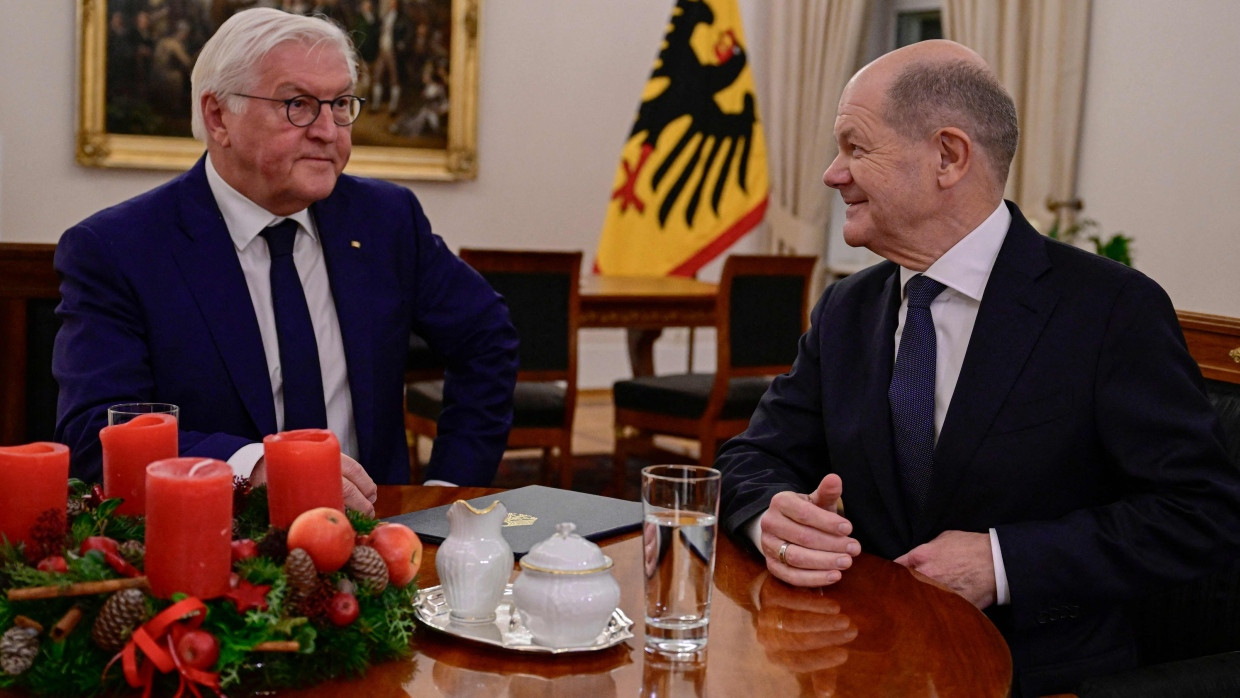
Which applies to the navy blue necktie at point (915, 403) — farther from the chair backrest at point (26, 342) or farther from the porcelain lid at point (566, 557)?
the chair backrest at point (26, 342)

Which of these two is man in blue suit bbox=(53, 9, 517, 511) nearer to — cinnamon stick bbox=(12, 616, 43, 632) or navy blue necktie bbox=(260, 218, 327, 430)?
navy blue necktie bbox=(260, 218, 327, 430)

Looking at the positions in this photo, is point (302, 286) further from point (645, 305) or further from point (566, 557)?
point (645, 305)

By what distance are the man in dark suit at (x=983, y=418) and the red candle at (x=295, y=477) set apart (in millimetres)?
596

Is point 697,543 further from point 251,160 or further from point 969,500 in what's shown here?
point 251,160

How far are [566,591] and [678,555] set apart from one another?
12cm

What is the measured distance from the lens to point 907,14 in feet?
26.1

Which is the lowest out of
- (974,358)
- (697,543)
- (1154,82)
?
(697,543)

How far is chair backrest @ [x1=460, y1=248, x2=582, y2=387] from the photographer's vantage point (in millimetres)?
4516

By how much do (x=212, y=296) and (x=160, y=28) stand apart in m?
5.00

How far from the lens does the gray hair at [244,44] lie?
2.15 meters

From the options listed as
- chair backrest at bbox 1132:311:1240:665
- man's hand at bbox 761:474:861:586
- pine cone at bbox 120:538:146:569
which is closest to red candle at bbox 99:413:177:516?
pine cone at bbox 120:538:146:569

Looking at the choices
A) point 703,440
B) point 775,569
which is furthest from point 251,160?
point 703,440

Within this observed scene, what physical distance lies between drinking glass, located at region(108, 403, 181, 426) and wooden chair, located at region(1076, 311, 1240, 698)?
1178mm

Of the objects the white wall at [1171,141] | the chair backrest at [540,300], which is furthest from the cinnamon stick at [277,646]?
the white wall at [1171,141]
